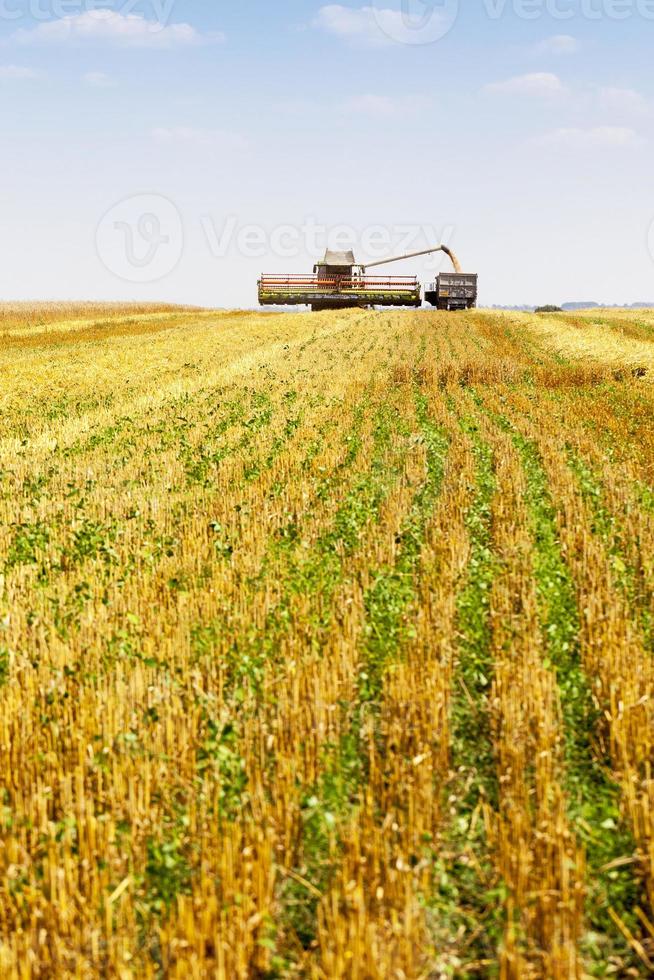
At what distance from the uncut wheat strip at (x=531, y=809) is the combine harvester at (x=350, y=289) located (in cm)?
4907

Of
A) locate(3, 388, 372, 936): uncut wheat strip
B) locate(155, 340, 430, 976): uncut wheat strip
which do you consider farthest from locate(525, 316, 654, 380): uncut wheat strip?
locate(3, 388, 372, 936): uncut wheat strip

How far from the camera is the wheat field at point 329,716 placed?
3.43 metres

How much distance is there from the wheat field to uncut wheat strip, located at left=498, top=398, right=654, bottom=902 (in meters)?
0.03

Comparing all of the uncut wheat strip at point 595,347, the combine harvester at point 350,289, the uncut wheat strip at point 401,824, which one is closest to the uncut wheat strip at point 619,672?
the uncut wheat strip at point 401,824

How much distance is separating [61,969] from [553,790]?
2.47 metres

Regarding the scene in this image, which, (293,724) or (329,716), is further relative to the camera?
(329,716)

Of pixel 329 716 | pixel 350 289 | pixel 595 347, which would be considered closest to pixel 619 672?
pixel 329 716

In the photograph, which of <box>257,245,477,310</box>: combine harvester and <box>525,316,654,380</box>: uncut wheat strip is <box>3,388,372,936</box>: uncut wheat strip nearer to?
<box>525,316,654,380</box>: uncut wheat strip

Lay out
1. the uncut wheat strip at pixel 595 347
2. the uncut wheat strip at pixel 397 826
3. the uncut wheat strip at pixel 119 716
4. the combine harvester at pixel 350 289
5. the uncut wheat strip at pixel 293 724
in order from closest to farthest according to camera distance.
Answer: the uncut wheat strip at pixel 397 826 → the uncut wheat strip at pixel 293 724 → the uncut wheat strip at pixel 119 716 → the uncut wheat strip at pixel 595 347 → the combine harvester at pixel 350 289

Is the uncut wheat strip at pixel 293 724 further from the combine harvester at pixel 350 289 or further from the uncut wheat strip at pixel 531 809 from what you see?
the combine harvester at pixel 350 289

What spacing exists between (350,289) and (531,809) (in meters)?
53.4

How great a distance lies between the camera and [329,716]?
16.4ft

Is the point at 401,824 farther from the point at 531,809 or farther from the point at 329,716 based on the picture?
the point at 329,716

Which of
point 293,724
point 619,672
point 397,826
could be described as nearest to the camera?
point 397,826
